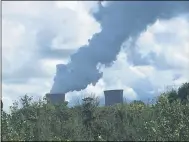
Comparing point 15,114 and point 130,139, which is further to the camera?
point 15,114

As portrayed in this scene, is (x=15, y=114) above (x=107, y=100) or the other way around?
the other way around

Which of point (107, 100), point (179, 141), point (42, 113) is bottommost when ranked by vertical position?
point (179, 141)

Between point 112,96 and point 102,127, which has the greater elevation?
point 112,96

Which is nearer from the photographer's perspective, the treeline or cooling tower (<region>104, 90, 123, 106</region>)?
the treeline

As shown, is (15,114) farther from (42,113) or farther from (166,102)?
(166,102)

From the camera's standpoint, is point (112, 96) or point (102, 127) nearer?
point (102, 127)

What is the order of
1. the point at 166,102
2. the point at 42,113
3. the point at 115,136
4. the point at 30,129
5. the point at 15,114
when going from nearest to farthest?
the point at 115,136 → the point at 30,129 → the point at 166,102 → the point at 42,113 → the point at 15,114

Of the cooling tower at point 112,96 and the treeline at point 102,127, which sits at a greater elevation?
the cooling tower at point 112,96

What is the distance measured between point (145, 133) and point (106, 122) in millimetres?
3632

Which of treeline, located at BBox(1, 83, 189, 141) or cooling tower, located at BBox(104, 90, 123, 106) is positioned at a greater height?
cooling tower, located at BBox(104, 90, 123, 106)

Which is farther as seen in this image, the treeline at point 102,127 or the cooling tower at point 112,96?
the cooling tower at point 112,96

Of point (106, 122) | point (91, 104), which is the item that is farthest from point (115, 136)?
point (91, 104)

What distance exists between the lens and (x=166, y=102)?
42812 millimetres

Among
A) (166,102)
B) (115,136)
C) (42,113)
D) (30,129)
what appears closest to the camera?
(115,136)
